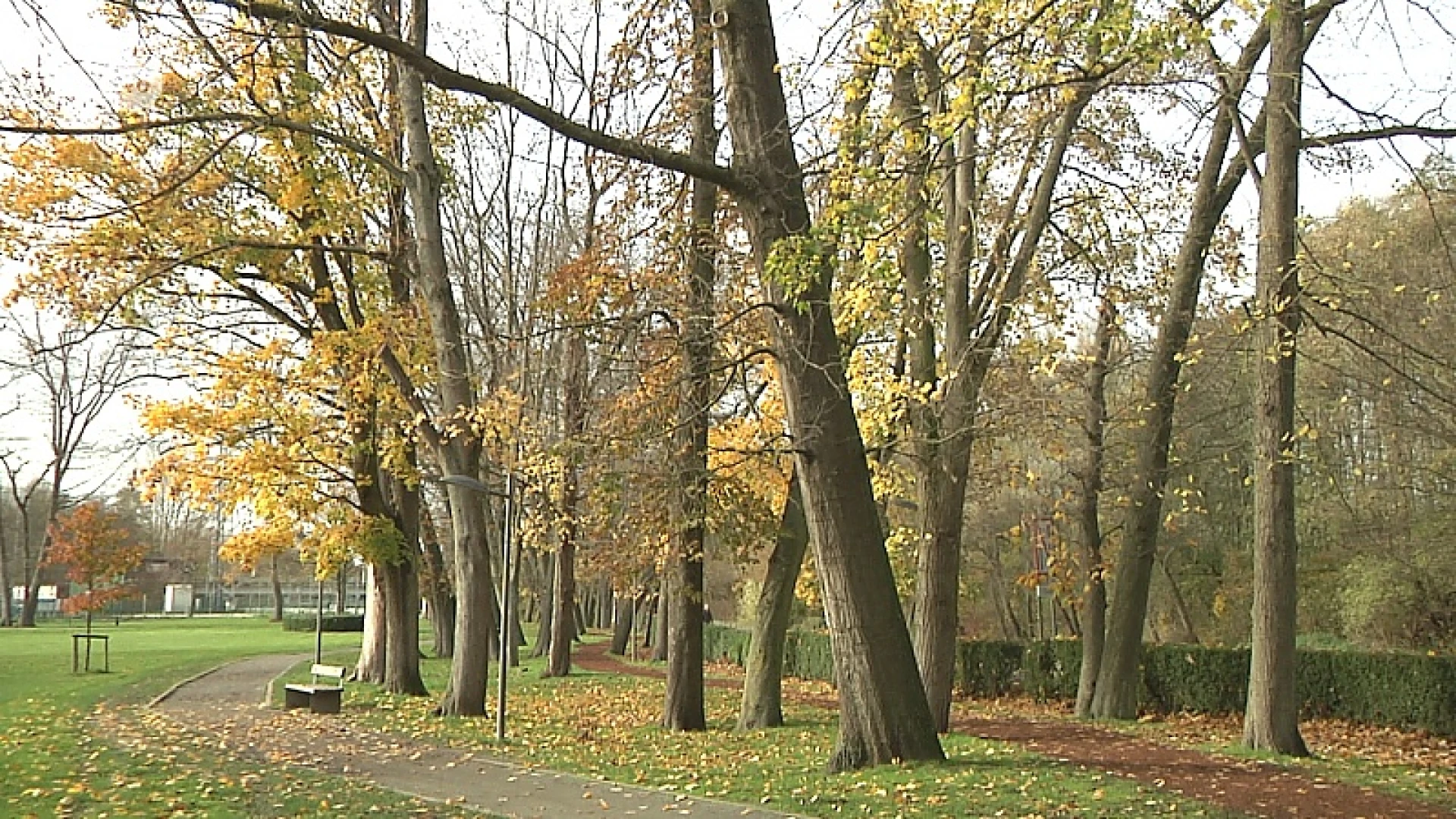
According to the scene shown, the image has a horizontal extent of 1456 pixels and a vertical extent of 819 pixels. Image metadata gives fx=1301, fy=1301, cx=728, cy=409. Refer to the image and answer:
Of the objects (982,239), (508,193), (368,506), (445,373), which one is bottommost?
(368,506)

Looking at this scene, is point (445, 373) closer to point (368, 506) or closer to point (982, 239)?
point (368, 506)

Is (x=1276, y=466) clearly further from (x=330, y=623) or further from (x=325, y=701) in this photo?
(x=330, y=623)

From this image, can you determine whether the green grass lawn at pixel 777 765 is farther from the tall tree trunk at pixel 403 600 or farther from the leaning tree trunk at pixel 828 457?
the tall tree trunk at pixel 403 600

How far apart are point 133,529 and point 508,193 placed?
4927 cm

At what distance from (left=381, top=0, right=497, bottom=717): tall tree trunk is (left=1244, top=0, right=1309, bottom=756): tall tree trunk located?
10.5 metres

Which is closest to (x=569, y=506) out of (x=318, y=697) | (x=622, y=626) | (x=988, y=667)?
(x=318, y=697)

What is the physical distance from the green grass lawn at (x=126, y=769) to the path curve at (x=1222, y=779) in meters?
5.82

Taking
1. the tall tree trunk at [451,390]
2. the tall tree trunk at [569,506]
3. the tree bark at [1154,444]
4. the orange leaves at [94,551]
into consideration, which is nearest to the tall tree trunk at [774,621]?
the tall tree trunk at [569,506]

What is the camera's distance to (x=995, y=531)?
30.5 meters

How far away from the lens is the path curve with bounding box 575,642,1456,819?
9.65 m

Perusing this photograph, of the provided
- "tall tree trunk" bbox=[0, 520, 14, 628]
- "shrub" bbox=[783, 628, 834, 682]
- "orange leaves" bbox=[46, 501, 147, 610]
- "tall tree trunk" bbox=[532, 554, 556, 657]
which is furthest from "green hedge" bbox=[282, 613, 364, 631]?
"shrub" bbox=[783, 628, 834, 682]

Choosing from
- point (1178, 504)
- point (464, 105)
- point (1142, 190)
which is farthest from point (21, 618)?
point (1142, 190)

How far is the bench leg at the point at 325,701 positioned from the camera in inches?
766

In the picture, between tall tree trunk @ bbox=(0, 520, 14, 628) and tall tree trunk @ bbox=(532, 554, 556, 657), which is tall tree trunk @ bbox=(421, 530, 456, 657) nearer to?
tall tree trunk @ bbox=(532, 554, 556, 657)
